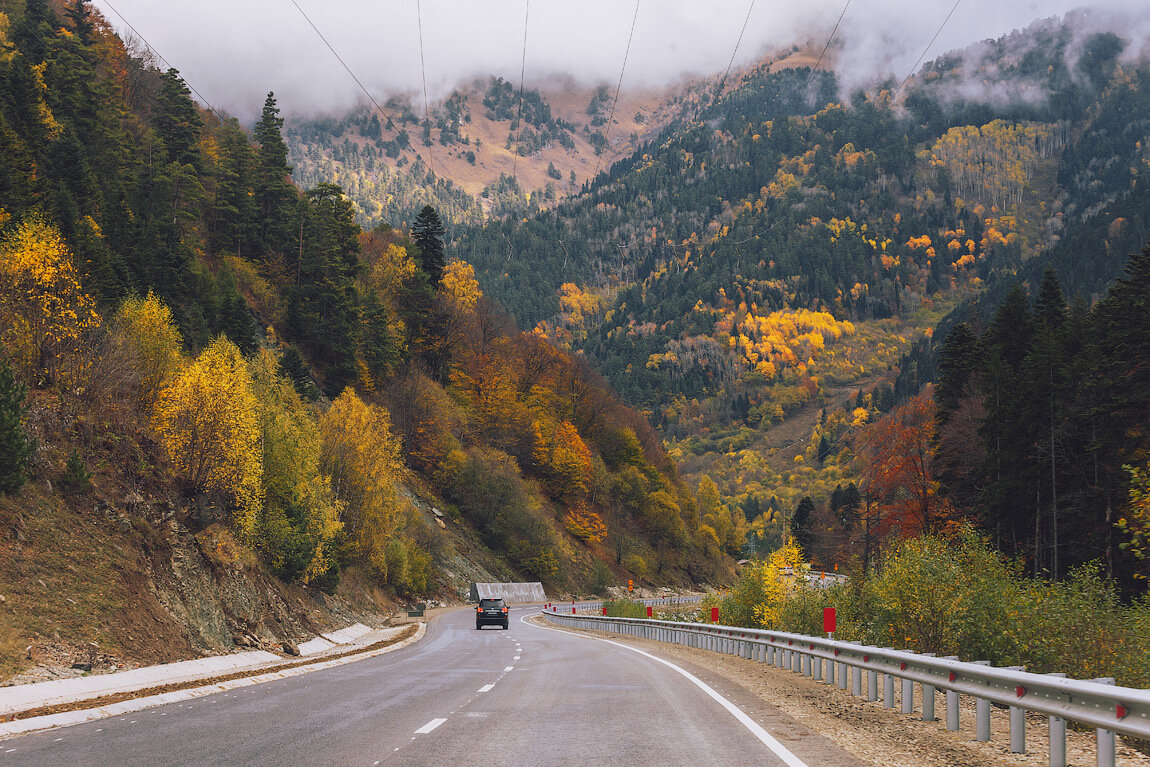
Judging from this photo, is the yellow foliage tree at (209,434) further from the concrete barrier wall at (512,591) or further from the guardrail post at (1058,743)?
the concrete barrier wall at (512,591)

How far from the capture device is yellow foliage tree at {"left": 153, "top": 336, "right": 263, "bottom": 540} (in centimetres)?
3319

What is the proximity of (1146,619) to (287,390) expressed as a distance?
153 ft

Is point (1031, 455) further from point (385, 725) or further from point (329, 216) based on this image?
point (329, 216)

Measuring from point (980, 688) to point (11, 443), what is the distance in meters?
22.2

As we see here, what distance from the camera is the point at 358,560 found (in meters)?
62.8

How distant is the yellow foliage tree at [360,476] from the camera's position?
5978 cm

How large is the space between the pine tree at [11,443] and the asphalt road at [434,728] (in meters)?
8.97

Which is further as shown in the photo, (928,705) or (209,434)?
(209,434)

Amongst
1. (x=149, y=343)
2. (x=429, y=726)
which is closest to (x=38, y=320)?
(x=149, y=343)

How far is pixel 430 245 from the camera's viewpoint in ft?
398

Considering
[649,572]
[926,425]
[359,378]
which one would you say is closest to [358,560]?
[359,378]

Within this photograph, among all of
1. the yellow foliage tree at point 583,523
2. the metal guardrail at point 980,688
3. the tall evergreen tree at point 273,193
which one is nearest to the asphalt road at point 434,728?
the metal guardrail at point 980,688

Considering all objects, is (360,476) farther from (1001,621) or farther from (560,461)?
(560,461)

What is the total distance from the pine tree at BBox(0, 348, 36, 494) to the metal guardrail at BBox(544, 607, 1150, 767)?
19122 mm
